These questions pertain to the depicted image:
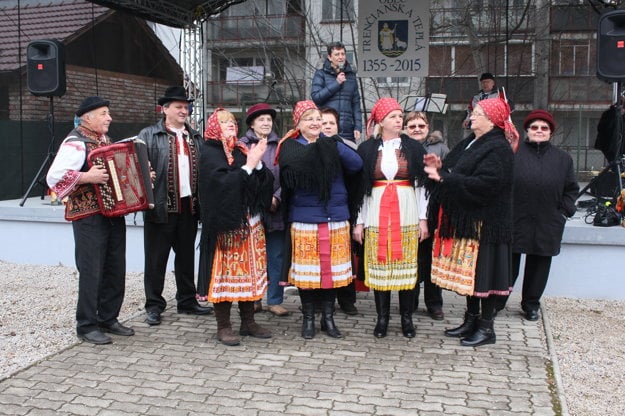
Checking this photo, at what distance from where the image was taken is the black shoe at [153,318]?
555cm

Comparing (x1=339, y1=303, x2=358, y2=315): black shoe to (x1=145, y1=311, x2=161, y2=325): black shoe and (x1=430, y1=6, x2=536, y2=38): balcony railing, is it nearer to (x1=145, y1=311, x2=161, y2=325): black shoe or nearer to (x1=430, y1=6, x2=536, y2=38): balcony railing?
(x1=145, y1=311, x2=161, y2=325): black shoe

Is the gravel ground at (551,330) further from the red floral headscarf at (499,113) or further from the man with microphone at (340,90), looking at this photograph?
the man with microphone at (340,90)

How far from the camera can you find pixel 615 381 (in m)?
4.36

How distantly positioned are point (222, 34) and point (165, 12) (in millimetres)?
14721

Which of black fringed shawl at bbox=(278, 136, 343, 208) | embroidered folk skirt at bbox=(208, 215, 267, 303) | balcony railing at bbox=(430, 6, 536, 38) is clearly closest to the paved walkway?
embroidered folk skirt at bbox=(208, 215, 267, 303)

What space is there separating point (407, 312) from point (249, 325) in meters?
1.23

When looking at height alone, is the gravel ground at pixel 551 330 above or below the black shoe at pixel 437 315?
below

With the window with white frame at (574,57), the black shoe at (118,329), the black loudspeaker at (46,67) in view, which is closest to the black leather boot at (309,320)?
the black shoe at (118,329)

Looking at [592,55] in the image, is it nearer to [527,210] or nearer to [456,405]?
[527,210]

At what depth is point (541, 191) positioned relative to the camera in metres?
5.52

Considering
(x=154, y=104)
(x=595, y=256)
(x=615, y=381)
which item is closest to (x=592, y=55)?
(x=154, y=104)

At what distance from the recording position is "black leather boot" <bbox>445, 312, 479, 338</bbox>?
5152mm

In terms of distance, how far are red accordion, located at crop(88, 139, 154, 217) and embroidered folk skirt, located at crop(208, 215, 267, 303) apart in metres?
0.74

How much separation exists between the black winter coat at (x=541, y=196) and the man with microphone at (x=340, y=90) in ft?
6.92
